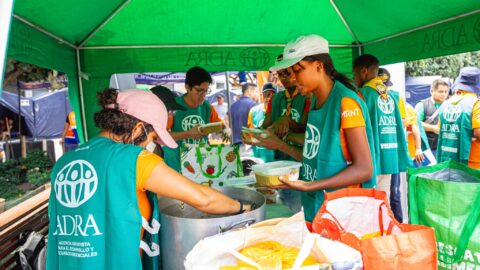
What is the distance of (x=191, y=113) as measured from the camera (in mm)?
3426

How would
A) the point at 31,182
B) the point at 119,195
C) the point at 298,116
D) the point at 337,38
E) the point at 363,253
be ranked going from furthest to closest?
the point at 31,182 → the point at 337,38 → the point at 298,116 → the point at 119,195 → the point at 363,253

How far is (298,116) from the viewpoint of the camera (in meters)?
3.07

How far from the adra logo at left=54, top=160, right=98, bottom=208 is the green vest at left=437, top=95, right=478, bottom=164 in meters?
3.48

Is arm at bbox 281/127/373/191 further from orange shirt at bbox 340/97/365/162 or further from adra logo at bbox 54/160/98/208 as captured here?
adra logo at bbox 54/160/98/208

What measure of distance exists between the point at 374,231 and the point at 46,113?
1217cm

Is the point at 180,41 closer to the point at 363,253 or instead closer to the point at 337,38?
the point at 337,38

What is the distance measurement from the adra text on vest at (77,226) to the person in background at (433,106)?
5.17 meters

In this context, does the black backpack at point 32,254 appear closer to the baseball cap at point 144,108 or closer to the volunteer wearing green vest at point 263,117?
the baseball cap at point 144,108

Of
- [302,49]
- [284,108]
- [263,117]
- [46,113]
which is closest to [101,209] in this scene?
[302,49]

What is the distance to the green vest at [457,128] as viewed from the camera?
11.9 feet

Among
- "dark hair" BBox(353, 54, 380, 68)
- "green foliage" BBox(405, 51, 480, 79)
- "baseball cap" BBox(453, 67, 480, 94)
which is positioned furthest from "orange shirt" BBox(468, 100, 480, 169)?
"green foliage" BBox(405, 51, 480, 79)

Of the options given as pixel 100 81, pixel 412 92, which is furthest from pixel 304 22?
pixel 412 92

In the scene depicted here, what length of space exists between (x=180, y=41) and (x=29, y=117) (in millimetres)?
9528

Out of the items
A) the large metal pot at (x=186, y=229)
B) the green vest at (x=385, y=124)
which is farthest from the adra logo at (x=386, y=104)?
the large metal pot at (x=186, y=229)
